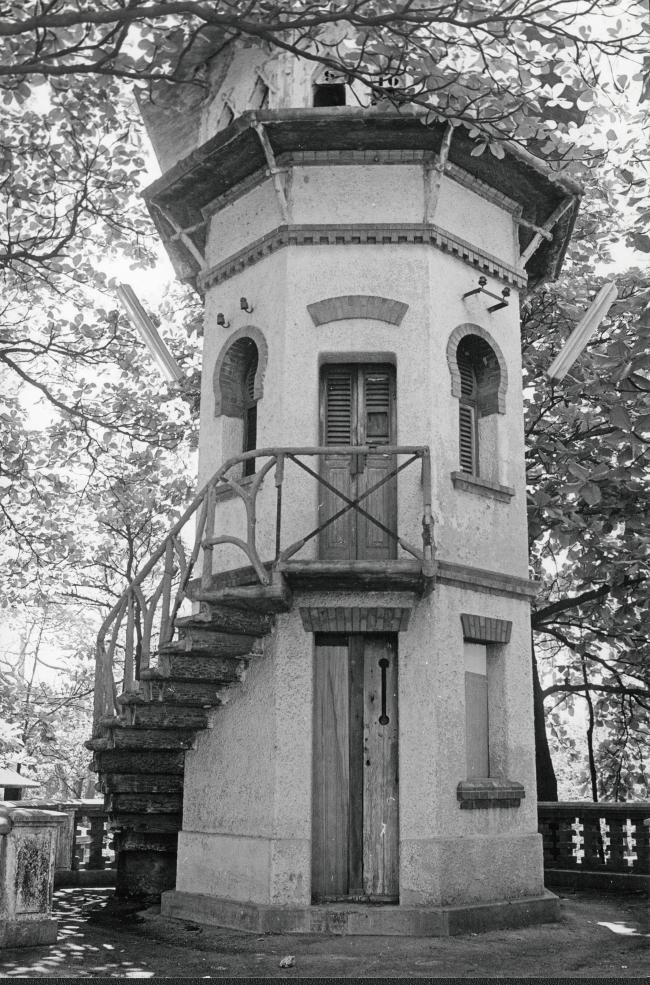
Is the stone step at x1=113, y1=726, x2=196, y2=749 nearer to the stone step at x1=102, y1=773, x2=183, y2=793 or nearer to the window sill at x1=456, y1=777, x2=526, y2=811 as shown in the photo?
the stone step at x1=102, y1=773, x2=183, y2=793

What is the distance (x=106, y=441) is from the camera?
1814 cm

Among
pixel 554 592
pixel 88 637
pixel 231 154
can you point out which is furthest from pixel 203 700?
pixel 88 637

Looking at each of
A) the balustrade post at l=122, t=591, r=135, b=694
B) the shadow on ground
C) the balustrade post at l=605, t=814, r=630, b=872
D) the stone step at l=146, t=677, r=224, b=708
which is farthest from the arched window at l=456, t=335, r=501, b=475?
the balustrade post at l=605, t=814, r=630, b=872

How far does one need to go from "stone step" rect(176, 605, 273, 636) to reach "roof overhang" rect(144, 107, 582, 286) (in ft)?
19.1

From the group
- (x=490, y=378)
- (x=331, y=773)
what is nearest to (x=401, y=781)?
(x=331, y=773)

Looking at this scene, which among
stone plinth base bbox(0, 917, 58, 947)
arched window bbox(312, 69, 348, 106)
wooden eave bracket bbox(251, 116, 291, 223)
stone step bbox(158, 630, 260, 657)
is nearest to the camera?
stone plinth base bbox(0, 917, 58, 947)

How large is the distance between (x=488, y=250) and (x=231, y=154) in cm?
360

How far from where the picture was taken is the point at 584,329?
13336mm

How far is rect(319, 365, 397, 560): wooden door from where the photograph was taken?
11773 mm

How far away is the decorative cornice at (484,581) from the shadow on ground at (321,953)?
3769 mm

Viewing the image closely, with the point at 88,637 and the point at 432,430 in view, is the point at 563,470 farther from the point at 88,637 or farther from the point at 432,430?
the point at 88,637

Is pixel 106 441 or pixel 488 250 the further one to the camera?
pixel 106 441

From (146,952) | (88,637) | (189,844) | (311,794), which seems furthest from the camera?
(88,637)

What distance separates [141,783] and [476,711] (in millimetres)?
4271
